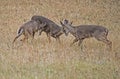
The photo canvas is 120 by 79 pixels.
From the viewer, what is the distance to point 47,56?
A: 11.2m

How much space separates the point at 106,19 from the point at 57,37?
26.3 feet

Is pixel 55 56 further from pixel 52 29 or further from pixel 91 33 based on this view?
pixel 52 29

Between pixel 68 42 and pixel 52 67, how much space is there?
487 centimetres

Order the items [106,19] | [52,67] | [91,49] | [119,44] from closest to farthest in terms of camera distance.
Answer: [52,67] → [91,49] → [119,44] → [106,19]

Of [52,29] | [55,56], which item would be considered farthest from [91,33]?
[55,56]

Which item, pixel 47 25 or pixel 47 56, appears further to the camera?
pixel 47 25

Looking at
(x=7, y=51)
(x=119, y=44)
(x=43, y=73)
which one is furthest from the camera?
(x=119, y=44)


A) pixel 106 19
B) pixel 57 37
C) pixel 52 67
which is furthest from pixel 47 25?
pixel 106 19

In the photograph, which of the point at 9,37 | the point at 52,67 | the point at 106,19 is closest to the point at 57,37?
the point at 9,37

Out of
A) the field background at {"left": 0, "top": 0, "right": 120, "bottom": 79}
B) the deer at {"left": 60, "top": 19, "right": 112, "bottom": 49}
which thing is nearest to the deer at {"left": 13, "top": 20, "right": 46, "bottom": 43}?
the field background at {"left": 0, "top": 0, "right": 120, "bottom": 79}

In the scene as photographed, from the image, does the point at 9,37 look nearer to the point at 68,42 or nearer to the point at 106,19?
the point at 68,42

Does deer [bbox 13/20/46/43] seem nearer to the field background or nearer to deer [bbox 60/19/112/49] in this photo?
the field background

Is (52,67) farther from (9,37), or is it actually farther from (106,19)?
(106,19)

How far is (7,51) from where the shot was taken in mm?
11703
